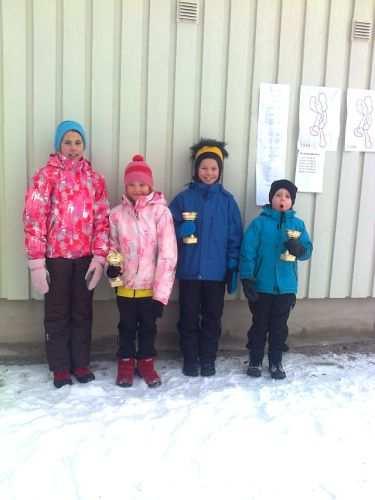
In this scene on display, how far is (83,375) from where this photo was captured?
11.5 feet

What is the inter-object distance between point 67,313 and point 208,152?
1567 millimetres

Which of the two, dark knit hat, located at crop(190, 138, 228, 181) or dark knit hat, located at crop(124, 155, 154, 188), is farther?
dark knit hat, located at crop(190, 138, 228, 181)

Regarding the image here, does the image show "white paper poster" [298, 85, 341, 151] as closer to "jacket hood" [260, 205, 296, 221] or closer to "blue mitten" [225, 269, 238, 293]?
"jacket hood" [260, 205, 296, 221]

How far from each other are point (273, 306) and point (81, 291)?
4.70ft

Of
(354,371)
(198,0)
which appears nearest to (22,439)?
(354,371)

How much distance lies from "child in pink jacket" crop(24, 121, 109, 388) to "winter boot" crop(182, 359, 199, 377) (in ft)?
2.33

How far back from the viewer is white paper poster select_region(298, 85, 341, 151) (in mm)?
4055

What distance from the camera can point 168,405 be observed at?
10.5 feet

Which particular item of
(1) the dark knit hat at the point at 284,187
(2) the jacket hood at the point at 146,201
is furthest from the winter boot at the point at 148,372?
(1) the dark knit hat at the point at 284,187

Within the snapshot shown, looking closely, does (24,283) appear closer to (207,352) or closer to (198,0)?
(207,352)

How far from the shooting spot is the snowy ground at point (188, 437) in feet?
7.95

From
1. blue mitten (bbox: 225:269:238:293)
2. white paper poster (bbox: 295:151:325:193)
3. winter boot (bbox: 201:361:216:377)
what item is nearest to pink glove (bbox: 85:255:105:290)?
blue mitten (bbox: 225:269:238:293)

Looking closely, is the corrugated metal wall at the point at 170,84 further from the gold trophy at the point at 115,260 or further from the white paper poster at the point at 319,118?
the gold trophy at the point at 115,260

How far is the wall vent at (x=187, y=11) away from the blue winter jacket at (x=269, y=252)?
160cm
